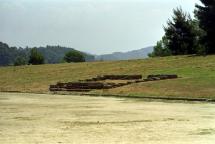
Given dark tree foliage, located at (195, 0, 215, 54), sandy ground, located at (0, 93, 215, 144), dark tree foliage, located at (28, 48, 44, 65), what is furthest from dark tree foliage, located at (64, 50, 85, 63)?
sandy ground, located at (0, 93, 215, 144)

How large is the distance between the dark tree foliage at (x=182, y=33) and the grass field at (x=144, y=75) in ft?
51.1

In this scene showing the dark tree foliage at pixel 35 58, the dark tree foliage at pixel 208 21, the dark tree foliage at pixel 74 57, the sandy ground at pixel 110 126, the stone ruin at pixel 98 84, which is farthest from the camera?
the dark tree foliage at pixel 74 57

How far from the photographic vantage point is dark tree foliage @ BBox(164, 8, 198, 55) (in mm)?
70438

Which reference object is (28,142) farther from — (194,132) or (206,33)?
(206,33)

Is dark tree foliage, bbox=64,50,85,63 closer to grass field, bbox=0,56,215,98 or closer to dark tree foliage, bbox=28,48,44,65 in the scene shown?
dark tree foliage, bbox=28,48,44,65

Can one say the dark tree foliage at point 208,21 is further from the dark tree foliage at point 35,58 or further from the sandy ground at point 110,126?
the dark tree foliage at point 35,58

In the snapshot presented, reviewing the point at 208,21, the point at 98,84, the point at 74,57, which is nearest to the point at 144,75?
the point at 98,84

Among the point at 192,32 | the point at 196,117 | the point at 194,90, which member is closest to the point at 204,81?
the point at 194,90

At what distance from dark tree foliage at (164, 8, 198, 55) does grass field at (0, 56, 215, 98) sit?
15573mm

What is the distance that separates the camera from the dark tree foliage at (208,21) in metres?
56.9

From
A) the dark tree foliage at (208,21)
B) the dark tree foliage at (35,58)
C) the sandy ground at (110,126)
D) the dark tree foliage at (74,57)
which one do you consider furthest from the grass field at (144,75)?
the dark tree foliage at (74,57)

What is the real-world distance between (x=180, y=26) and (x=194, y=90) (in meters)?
42.0

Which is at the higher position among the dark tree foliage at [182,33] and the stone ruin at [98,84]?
the dark tree foliage at [182,33]

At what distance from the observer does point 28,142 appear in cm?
1211
